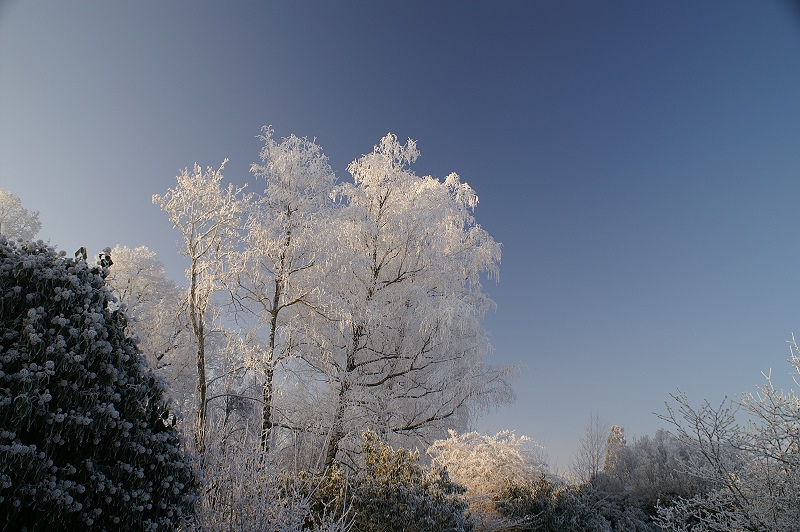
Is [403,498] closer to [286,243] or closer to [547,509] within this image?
[547,509]

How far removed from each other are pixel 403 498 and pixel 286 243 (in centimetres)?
667

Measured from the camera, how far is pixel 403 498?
548 centimetres

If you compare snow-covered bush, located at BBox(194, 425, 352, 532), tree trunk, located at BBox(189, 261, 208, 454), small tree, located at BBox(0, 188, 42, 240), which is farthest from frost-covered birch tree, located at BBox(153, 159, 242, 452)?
small tree, located at BBox(0, 188, 42, 240)

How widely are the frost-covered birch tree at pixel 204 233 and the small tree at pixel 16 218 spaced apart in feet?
28.1

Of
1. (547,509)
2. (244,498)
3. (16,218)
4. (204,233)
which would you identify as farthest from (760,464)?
(16,218)

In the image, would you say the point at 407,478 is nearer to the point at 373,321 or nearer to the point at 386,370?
the point at 373,321

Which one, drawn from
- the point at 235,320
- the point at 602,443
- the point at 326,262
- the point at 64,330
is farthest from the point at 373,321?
the point at 602,443

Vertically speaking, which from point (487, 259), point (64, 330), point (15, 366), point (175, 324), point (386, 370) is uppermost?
point (487, 259)

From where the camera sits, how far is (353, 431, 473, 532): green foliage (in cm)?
541

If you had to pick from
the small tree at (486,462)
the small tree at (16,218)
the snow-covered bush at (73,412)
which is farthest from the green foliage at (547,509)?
the small tree at (16,218)

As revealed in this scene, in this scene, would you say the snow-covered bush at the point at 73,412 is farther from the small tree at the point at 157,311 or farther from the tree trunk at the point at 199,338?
the small tree at the point at 157,311

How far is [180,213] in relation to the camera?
32.2 feet

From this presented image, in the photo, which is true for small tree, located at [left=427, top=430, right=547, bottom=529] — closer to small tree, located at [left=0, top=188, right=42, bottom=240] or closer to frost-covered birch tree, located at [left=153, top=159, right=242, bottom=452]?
frost-covered birch tree, located at [left=153, top=159, right=242, bottom=452]

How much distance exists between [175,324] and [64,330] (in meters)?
12.4
